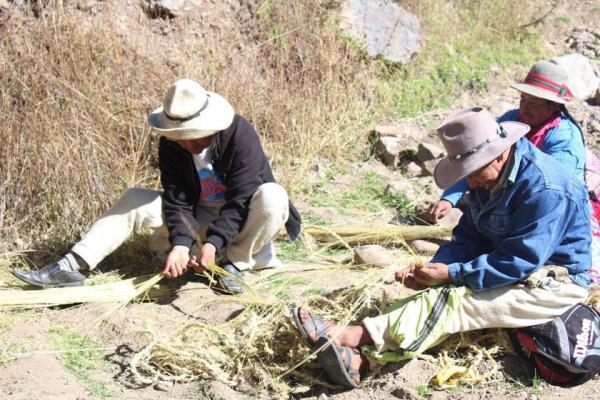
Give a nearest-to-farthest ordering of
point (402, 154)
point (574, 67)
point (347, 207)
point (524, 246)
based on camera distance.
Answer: point (524, 246), point (347, 207), point (402, 154), point (574, 67)

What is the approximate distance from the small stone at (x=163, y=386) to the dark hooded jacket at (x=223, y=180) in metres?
0.81

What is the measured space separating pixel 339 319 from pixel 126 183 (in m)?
1.93

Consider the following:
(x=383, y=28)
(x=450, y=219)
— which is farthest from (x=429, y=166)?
(x=383, y=28)

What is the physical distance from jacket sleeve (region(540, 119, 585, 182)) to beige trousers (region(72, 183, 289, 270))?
145 centimetres

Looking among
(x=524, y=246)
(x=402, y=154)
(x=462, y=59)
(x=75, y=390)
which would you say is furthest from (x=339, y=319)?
(x=462, y=59)

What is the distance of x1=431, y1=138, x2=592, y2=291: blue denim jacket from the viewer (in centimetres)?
304

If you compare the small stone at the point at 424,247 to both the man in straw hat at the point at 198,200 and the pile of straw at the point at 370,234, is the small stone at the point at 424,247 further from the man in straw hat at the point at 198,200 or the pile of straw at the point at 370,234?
the man in straw hat at the point at 198,200

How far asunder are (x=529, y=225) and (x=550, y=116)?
1.42m

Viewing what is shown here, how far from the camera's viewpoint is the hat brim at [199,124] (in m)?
3.84

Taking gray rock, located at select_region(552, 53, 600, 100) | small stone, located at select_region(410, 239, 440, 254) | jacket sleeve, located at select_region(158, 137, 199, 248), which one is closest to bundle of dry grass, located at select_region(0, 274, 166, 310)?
jacket sleeve, located at select_region(158, 137, 199, 248)

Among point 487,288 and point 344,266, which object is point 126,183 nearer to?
point 344,266

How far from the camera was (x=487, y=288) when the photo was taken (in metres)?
3.17

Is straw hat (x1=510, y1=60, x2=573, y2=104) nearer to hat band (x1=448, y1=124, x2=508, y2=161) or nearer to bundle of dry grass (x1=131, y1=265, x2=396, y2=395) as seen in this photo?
hat band (x1=448, y1=124, x2=508, y2=161)

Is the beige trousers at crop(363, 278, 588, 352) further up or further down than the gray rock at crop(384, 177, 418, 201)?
further up
